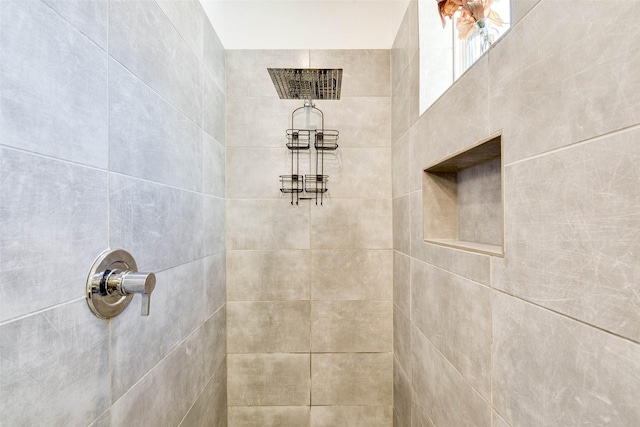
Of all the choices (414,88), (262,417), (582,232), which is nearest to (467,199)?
(414,88)

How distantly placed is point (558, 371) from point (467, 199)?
760 millimetres

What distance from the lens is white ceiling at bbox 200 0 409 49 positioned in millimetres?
1886

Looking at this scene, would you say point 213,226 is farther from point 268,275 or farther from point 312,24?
point 312,24

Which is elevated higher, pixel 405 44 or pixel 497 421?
pixel 405 44

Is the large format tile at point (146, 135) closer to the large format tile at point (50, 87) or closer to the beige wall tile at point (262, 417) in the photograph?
the large format tile at point (50, 87)

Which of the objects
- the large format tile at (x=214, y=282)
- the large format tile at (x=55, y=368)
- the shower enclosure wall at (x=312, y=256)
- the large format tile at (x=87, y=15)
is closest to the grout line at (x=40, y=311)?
the large format tile at (x=55, y=368)

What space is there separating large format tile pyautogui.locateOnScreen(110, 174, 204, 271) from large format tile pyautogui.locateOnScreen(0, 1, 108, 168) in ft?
0.44

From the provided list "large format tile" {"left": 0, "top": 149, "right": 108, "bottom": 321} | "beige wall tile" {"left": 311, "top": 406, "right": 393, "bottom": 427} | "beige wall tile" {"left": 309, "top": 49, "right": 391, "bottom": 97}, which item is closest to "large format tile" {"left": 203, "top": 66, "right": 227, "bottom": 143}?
"beige wall tile" {"left": 309, "top": 49, "right": 391, "bottom": 97}

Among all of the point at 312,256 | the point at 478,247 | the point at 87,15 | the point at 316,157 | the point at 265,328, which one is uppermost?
the point at 87,15

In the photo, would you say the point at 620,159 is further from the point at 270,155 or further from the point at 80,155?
the point at 270,155

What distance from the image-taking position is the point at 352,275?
1.88m

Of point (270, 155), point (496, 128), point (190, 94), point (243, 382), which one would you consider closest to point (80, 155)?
point (190, 94)

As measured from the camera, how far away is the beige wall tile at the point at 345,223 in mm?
1887

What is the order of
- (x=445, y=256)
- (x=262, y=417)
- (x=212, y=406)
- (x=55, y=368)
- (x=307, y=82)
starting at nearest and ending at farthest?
(x=55, y=368) < (x=445, y=256) < (x=307, y=82) < (x=212, y=406) < (x=262, y=417)
